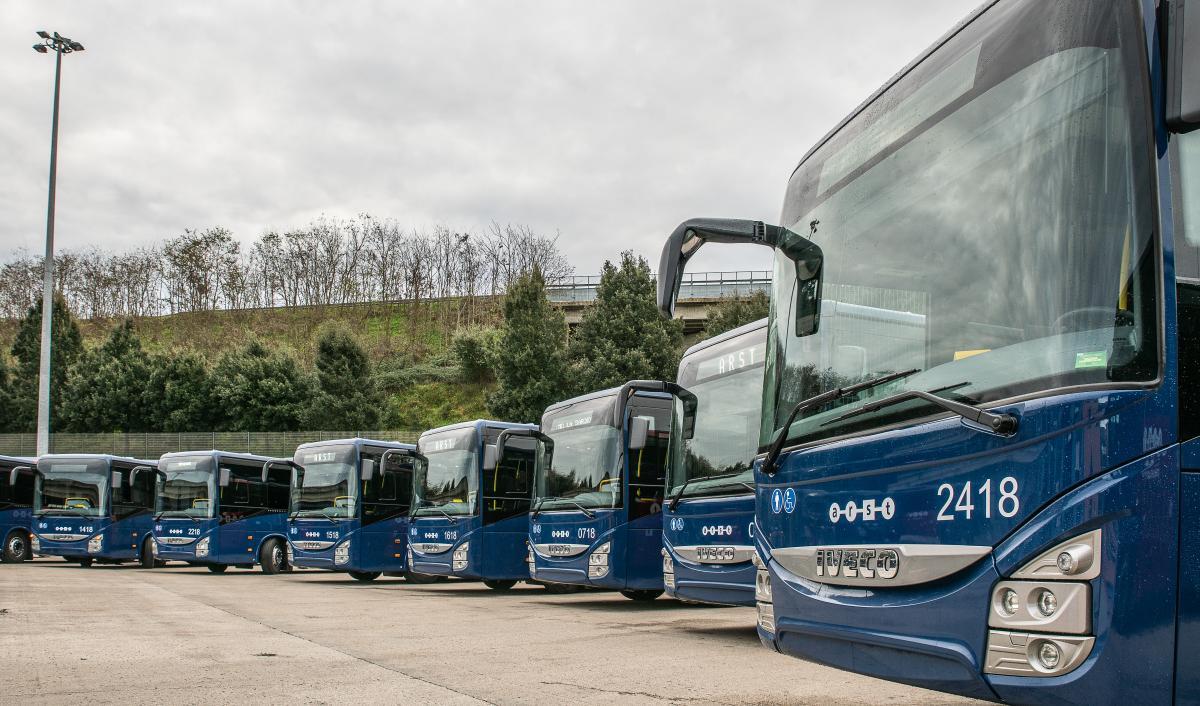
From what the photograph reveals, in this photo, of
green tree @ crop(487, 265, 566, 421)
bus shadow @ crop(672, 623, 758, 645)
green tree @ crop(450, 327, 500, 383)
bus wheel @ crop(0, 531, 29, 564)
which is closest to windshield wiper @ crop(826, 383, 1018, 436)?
bus shadow @ crop(672, 623, 758, 645)

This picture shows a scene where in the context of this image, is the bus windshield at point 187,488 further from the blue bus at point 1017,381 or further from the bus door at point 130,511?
the blue bus at point 1017,381

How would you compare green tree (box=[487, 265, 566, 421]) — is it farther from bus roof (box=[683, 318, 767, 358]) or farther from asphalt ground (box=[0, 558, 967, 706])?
bus roof (box=[683, 318, 767, 358])

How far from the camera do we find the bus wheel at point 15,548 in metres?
27.7

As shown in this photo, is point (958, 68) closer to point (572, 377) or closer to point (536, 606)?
point (536, 606)

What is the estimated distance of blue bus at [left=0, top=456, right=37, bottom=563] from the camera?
90.8ft

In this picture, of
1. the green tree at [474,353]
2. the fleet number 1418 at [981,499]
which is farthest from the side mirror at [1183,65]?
the green tree at [474,353]

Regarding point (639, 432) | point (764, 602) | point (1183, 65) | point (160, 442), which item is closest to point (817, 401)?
Answer: point (764, 602)

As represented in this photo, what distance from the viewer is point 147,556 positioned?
91.5 feet

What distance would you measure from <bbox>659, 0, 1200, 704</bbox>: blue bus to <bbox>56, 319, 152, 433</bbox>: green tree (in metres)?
49.5

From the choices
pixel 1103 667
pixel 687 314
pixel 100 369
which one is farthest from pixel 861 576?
pixel 100 369

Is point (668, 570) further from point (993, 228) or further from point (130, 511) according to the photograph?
point (130, 511)

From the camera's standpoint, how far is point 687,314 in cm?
5131

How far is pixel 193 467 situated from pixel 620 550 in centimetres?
1552

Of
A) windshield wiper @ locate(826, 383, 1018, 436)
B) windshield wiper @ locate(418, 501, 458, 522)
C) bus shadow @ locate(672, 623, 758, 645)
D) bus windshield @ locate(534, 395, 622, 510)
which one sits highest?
windshield wiper @ locate(826, 383, 1018, 436)
